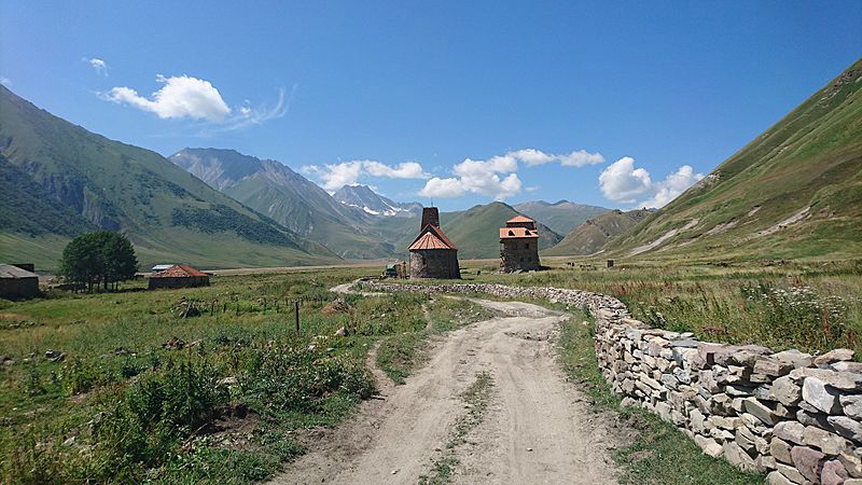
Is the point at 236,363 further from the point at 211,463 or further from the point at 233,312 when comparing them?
the point at 233,312

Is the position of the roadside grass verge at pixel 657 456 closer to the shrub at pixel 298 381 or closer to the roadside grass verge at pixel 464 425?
the roadside grass verge at pixel 464 425

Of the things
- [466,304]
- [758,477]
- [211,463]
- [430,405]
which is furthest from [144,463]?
[466,304]

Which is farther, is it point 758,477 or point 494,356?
point 494,356

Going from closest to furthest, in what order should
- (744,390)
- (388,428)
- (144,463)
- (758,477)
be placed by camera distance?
(758,477) → (744,390) → (144,463) → (388,428)

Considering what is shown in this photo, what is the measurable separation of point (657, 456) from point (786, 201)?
8688 centimetres

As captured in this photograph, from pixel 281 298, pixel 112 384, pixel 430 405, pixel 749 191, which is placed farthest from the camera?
pixel 749 191

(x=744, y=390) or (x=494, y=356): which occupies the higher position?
(x=744, y=390)

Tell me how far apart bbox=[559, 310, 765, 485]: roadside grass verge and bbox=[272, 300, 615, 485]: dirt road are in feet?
1.29

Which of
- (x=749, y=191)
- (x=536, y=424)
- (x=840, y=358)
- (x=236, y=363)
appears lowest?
(x=536, y=424)

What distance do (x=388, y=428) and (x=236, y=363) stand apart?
20.9ft

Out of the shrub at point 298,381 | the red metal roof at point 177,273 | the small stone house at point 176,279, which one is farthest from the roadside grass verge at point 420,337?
the red metal roof at point 177,273

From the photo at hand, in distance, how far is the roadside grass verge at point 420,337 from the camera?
1486 centimetres

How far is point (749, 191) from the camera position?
3620 inches

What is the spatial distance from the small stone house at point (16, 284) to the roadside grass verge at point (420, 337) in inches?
2478
